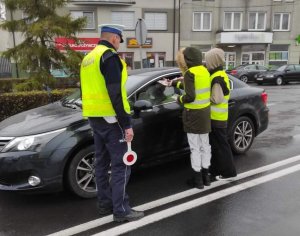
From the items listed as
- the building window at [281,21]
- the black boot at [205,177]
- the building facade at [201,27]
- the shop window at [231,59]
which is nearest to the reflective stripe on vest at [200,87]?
the black boot at [205,177]

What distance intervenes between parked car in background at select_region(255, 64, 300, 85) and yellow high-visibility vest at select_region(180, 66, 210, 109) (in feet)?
68.8

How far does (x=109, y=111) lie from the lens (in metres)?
3.46

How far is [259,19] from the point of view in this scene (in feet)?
113

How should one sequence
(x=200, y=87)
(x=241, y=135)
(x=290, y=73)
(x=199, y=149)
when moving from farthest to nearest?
(x=290, y=73)
(x=241, y=135)
(x=199, y=149)
(x=200, y=87)

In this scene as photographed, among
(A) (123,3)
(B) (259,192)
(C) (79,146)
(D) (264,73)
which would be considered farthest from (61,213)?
(A) (123,3)

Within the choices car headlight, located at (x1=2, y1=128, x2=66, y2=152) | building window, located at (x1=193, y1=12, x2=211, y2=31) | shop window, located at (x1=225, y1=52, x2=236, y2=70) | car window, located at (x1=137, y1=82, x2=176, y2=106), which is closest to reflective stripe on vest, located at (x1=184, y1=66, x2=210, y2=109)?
car window, located at (x1=137, y1=82, x2=176, y2=106)

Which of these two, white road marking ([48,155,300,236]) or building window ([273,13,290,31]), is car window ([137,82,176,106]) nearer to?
white road marking ([48,155,300,236])

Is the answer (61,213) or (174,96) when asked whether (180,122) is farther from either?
(61,213)

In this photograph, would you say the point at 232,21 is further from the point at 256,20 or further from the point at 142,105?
the point at 142,105

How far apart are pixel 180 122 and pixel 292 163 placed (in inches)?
76.5

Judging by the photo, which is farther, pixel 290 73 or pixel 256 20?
pixel 256 20

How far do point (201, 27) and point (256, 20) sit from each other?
18.2 ft

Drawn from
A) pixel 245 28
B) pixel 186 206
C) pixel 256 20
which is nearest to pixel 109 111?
pixel 186 206

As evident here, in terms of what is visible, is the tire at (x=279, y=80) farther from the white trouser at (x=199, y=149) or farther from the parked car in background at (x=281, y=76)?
the white trouser at (x=199, y=149)
